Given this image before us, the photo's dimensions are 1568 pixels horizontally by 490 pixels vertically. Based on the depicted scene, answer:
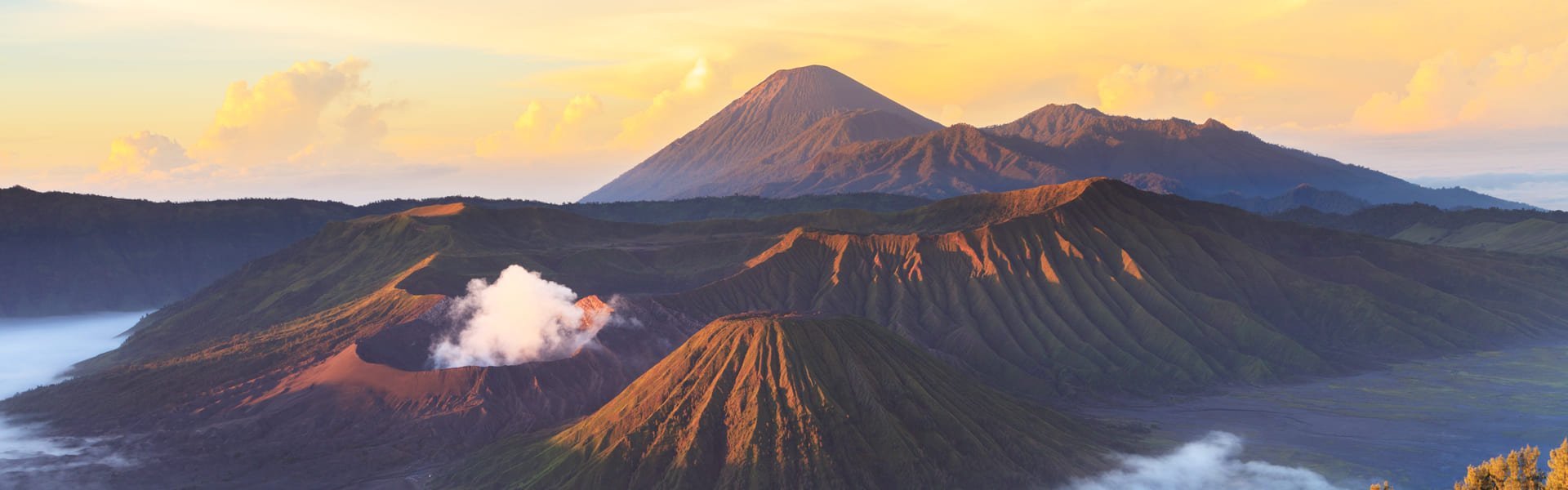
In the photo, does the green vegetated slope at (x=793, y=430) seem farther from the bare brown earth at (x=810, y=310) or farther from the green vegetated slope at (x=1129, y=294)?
the green vegetated slope at (x=1129, y=294)

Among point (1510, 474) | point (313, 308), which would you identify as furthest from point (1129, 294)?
point (313, 308)

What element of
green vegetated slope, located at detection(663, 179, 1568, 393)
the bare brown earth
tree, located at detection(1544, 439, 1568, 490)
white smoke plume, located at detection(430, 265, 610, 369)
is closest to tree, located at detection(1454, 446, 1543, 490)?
tree, located at detection(1544, 439, 1568, 490)

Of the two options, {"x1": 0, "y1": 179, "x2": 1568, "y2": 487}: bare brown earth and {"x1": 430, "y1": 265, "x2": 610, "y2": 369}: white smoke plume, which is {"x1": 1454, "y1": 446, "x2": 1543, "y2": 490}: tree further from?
{"x1": 430, "y1": 265, "x2": 610, "y2": 369}: white smoke plume

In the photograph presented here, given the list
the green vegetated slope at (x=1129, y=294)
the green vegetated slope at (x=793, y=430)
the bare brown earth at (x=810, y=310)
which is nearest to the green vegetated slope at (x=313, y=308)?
the bare brown earth at (x=810, y=310)

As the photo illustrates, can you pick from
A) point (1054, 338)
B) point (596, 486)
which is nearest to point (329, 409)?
point (596, 486)

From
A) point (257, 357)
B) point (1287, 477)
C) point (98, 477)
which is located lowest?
point (1287, 477)

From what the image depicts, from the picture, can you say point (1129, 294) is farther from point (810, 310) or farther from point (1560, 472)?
point (1560, 472)

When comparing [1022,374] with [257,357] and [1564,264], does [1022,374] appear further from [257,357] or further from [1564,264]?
[1564,264]
